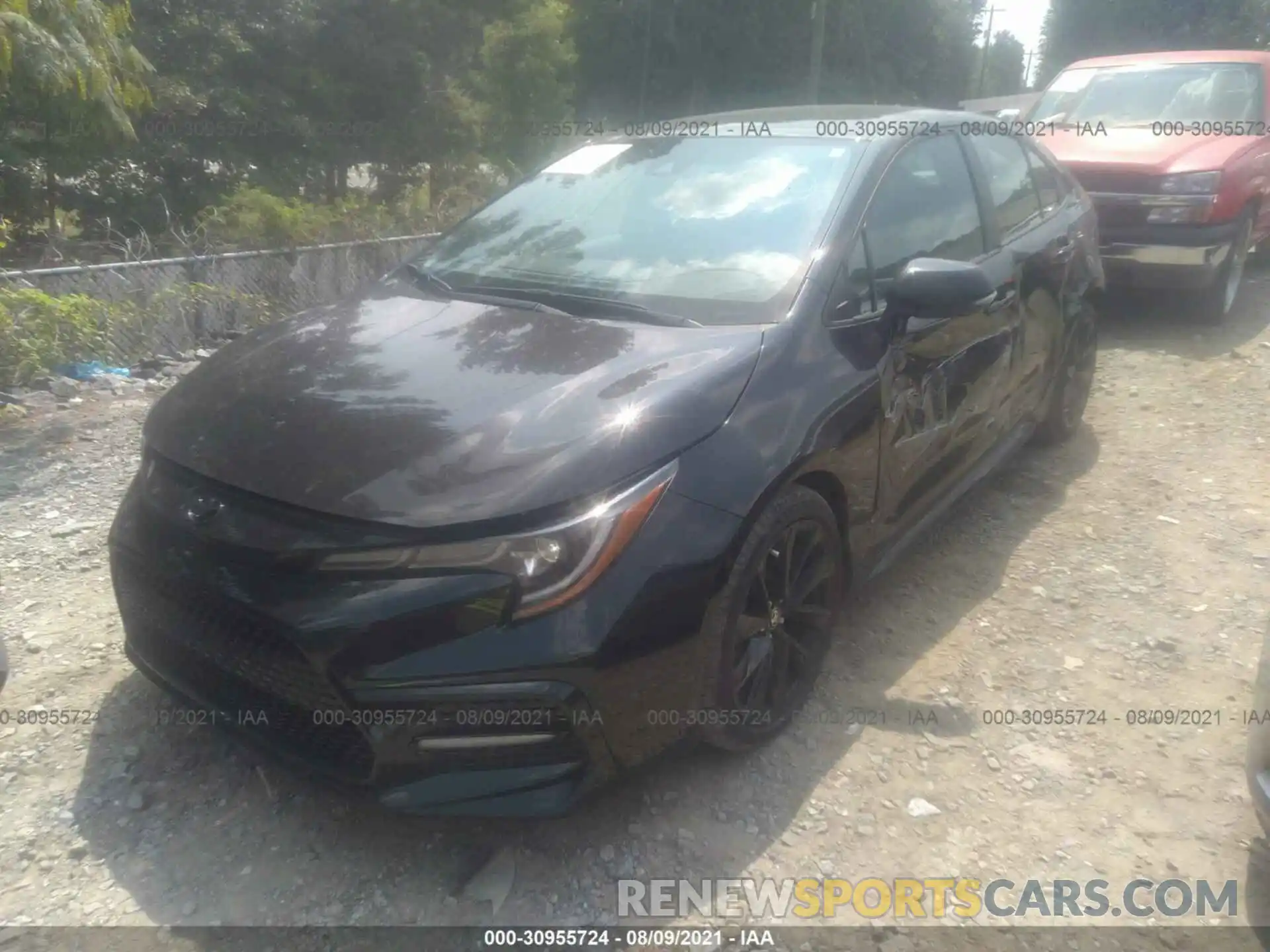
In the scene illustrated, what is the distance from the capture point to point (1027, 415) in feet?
14.0

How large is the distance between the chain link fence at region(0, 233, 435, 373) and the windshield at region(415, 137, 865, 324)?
7.73ft

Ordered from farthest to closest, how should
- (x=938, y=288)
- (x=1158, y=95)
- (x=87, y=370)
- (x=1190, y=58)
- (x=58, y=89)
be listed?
(x=1190, y=58)
(x=1158, y=95)
(x=87, y=370)
(x=58, y=89)
(x=938, y=288)

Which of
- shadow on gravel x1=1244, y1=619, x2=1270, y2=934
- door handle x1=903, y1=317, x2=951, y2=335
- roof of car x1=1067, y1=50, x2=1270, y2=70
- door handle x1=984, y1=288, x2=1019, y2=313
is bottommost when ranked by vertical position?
shadow on gravel x1=1244, y1=619, x2=1270, y2=934

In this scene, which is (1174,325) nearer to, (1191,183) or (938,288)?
(1191,183)

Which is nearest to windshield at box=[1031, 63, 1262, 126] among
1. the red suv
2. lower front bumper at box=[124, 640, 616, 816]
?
the red suv

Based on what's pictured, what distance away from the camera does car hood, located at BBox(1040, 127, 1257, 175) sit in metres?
6.43

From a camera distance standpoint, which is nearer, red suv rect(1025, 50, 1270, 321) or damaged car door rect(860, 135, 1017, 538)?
damaged car door rect(860, 135, 1017, 538)

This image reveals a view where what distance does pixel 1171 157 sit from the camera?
6.49 m

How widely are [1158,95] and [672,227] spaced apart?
6035 mm

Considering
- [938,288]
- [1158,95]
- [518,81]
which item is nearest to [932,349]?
[938,288]

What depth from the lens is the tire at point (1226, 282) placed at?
666 cm

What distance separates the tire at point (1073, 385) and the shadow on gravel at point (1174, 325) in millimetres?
1838

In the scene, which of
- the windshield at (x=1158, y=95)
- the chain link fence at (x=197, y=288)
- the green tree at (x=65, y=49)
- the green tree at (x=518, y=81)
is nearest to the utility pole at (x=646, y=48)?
the green tree at (x=518, y=81)

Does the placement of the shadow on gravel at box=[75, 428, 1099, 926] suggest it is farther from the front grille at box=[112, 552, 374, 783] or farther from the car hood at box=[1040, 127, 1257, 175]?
the car hood at box=[1040, 127, 1257, 175]
